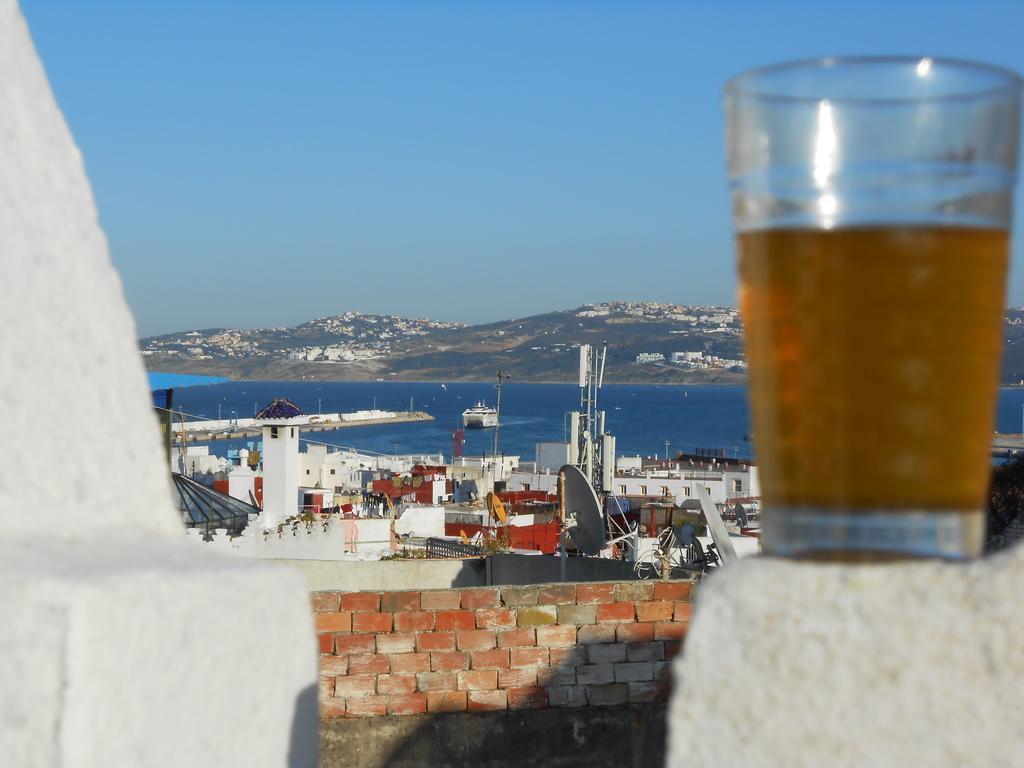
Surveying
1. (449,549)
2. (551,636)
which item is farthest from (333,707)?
(449,549)

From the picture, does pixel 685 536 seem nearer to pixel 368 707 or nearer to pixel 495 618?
pixel 495 618

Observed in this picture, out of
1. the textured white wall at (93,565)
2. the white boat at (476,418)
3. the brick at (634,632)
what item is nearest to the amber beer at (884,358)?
the textured white wall at (93,565)

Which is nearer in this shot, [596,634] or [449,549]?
[596,634]

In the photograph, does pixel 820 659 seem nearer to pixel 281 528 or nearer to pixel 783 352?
pixel 783 352

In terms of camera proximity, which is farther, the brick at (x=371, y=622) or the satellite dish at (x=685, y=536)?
the satellite dish at (x=685, y=536)

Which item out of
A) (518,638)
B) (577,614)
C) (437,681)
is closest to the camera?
(437,681)

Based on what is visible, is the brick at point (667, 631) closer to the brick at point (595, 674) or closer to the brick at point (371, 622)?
the brick at point (595, 674)

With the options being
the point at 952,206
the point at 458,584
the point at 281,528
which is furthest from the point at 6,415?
the point at 281,528
